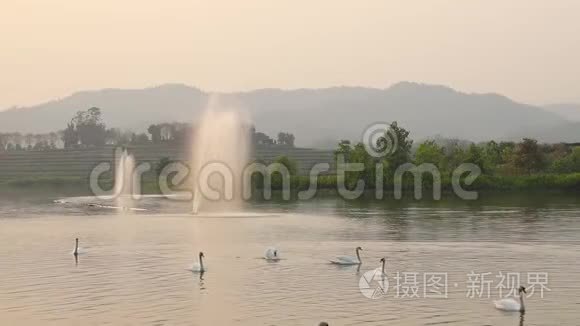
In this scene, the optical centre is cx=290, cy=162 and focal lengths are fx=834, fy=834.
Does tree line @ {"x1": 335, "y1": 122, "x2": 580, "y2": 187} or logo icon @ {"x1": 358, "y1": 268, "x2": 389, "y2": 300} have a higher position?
tree line @ {"x1": 335, "y1": 122, "x2": 580, "y2": 187}

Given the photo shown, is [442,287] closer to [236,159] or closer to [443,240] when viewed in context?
[443,240]

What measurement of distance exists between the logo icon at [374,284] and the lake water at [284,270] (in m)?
0.36

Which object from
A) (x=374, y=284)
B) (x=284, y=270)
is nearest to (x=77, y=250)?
(x=284, y=270)

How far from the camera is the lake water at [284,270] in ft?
115

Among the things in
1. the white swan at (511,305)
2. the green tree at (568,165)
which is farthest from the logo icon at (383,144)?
the white swan at (511,305)

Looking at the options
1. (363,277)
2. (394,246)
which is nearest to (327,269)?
(363,277)

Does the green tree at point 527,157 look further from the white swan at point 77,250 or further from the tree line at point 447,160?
the white swan at point 77,250

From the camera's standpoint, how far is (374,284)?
139 ft

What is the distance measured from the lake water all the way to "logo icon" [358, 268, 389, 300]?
0.36 metres

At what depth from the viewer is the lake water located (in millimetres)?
35188

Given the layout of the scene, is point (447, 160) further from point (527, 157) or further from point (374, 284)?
point (374, 284)

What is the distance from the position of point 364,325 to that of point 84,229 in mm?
51735

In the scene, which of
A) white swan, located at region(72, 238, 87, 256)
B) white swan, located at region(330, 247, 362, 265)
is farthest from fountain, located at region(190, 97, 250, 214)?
white swan, located at region(330, 247, 362, 265)

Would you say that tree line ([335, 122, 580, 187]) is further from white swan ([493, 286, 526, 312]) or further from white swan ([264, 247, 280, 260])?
white swan ([493, 286, 526, 312])
